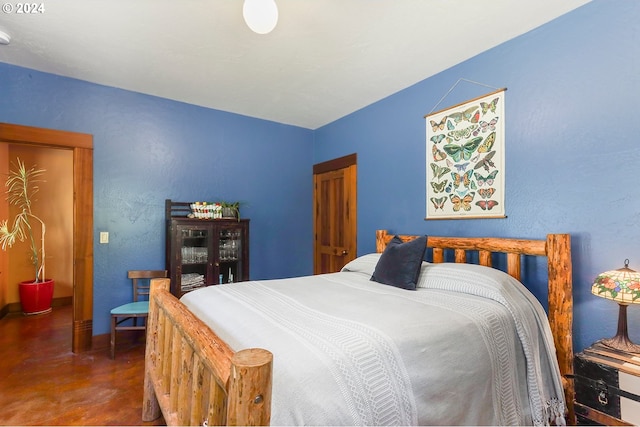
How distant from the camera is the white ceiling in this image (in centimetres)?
197

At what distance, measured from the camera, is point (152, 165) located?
11.1ft

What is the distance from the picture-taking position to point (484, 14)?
80.1 inches

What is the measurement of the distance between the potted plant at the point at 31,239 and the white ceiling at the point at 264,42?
200 cm

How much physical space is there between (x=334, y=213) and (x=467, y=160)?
6.35ft

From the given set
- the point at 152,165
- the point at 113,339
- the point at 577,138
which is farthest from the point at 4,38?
the point at 577,138

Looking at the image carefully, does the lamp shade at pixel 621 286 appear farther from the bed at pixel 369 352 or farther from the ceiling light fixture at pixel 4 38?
the ceiling light fixture at pixel 4 38

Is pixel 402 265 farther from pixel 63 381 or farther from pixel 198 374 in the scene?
pixel 63 381

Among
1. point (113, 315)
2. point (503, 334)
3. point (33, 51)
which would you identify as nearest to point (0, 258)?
point (113, 315)

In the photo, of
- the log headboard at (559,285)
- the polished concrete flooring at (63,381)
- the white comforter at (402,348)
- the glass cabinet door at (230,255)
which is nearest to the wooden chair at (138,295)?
the polished concrete flooring at (63,381)

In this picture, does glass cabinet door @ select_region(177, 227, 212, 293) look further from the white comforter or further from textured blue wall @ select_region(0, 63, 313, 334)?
the white comforter

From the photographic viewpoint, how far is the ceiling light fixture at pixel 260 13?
1.55m

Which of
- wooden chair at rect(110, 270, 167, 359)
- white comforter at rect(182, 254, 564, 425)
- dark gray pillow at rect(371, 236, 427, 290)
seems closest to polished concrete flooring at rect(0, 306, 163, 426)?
wooden chair at rect(110, 270, 167, 359)

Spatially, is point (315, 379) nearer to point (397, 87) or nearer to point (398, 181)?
point (398, 181)

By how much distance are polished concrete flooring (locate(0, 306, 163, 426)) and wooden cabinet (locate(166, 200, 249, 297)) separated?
812 mm
